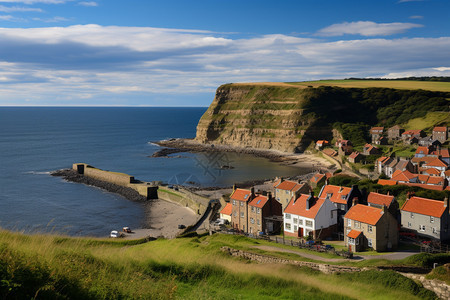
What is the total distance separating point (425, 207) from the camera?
131 feet

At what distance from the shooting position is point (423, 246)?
3556 cm

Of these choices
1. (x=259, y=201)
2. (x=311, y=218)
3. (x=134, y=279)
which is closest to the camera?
(x=134, y=279)

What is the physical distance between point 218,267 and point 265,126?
13572 centimetres

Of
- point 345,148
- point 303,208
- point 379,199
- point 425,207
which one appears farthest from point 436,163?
point 303,208

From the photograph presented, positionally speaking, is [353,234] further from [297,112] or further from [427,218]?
[297,112]

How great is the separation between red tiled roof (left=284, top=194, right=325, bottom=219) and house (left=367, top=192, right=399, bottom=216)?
641 cm

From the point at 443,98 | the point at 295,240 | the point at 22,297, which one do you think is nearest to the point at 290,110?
the point at 443,98

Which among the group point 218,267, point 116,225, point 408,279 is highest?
point 218,267

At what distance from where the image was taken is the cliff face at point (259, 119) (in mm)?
139750

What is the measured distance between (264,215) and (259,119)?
375 feet

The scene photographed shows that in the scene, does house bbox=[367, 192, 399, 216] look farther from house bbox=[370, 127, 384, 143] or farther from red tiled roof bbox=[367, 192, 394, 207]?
house bbox=[370, 127, 384, 143]

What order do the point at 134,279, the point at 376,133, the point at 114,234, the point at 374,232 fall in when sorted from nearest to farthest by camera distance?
the point at 134,279
the point at 374,232
the point at 114,234
the point at 376,133

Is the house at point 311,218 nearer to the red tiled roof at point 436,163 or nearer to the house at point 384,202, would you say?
the house at point 384,202

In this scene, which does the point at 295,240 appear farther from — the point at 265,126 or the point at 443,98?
the point at 443,98
